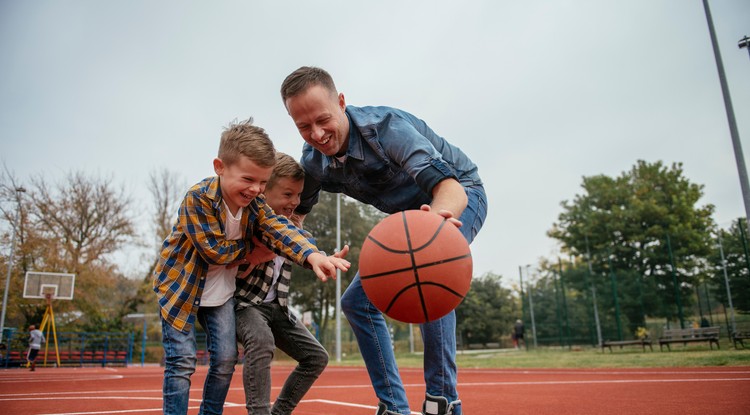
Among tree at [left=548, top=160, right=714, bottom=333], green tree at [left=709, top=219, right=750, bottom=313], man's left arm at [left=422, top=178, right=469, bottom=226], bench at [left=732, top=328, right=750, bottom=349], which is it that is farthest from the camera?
tree at [left=548, top=160, right=714, bottom=333]

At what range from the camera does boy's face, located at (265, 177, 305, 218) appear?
3502mm

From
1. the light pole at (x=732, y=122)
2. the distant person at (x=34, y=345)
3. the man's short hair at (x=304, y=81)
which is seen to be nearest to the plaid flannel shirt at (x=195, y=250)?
the man's short hair at (x=304, y=81)

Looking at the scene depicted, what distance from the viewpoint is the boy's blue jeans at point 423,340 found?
2766 mm

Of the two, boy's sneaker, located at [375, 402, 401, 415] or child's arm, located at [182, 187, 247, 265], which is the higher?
child's arm, located at [182, 187, 247, 265]

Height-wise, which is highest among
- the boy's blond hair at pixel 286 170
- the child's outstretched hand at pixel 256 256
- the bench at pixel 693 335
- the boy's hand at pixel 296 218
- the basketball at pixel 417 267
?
the boy's blond hair at pixel 286 170

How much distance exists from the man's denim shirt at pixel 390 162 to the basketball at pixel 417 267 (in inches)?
12.7

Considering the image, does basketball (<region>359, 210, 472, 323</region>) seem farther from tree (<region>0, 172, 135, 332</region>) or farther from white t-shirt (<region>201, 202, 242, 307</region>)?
tree (<region>0, 172, 135, 332</region>)

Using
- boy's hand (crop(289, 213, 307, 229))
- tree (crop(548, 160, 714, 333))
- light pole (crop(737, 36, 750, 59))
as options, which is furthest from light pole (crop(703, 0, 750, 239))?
tree (crop(548, 160, 714, 333))

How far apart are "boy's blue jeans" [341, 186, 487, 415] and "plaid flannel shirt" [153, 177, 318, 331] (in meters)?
0.52

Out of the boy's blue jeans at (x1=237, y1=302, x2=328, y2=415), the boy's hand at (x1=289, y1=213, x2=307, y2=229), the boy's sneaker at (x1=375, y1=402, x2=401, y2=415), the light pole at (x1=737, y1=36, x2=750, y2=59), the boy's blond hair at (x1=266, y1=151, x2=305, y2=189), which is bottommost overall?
the boy's sneaker at (x1=375, y1=402, x2=401, y2=415)

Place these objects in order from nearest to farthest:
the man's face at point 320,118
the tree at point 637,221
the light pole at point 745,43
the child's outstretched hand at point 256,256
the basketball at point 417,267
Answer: the basketball at point 417,267
the man's face at point 320,118
the child's outstretched hand at point 256,256
the light pole at point 745,43
the tree at point 637,221

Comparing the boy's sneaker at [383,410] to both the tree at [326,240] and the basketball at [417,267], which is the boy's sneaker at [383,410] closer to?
the basketball at [417,267]

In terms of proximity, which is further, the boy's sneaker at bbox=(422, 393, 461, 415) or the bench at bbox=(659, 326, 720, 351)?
the bench at bbox=(659, 326, 720, 351)

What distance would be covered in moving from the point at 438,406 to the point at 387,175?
1332mm
